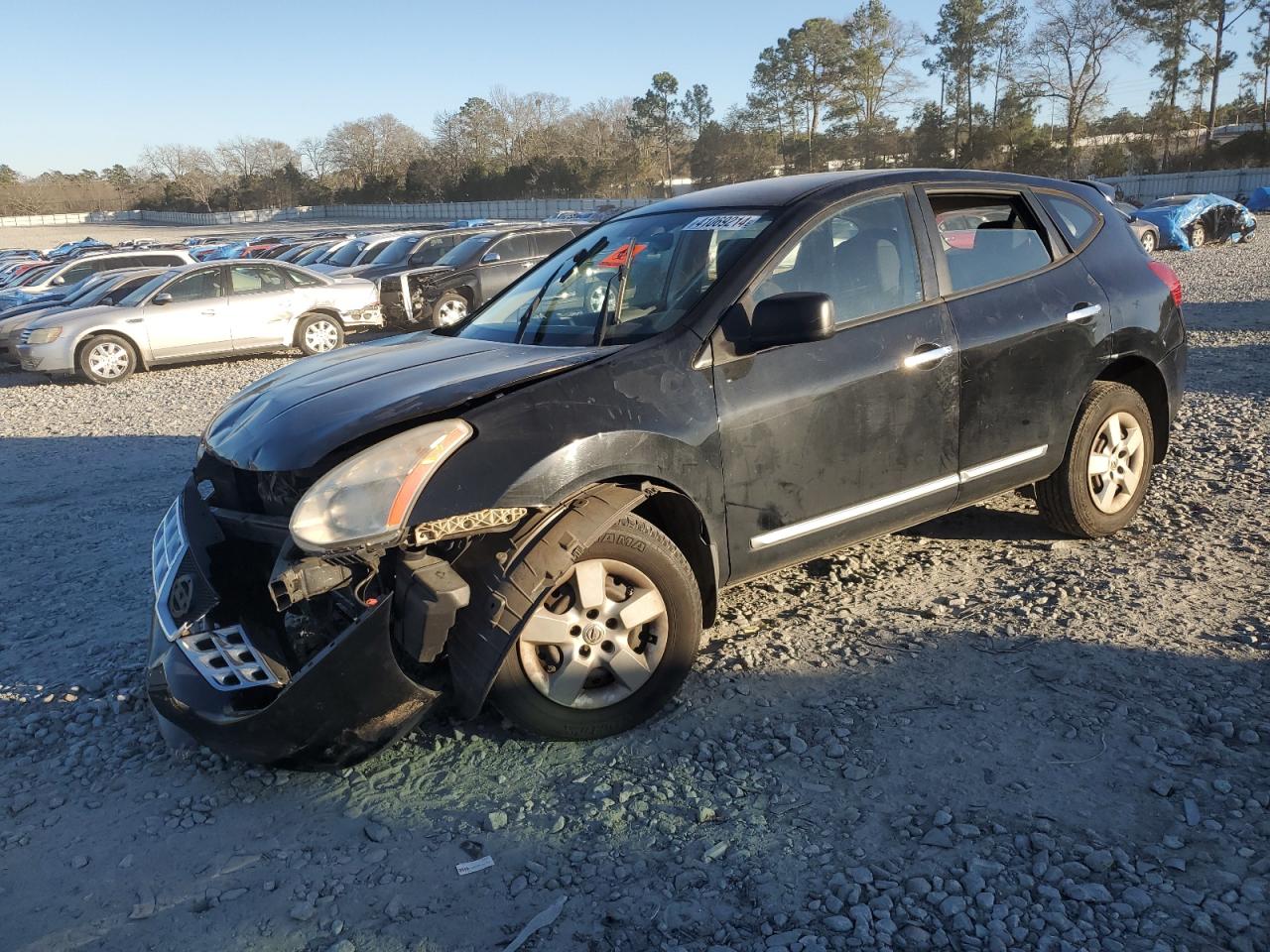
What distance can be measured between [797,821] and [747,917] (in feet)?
1.40

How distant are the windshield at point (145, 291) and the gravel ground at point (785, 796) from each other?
1064 centimetres

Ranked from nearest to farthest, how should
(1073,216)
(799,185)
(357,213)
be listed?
(799,185) → (1073,216) → (357,213)

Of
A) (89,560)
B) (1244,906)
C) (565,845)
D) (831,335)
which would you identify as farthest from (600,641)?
(89,560)

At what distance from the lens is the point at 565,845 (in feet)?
9.03

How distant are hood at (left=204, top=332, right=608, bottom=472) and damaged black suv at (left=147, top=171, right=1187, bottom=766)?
2 centimetres

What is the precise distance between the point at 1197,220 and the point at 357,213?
78905mm

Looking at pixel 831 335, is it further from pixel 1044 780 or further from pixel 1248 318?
pixel 1248 318

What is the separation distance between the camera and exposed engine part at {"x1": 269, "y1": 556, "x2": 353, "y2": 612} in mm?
2846

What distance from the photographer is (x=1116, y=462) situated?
4.77 metres

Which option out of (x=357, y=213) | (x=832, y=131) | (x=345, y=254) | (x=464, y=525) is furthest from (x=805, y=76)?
(x=464, y=525)

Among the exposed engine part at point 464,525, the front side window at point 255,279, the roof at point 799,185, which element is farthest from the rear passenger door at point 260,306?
the exposed engine part at point 464,525

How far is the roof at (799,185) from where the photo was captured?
396 cm

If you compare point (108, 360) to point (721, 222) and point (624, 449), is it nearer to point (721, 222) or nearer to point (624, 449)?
point (721, 222)

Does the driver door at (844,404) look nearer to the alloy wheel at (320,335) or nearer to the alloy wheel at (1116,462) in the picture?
the alloy wheel at (1116,462)
